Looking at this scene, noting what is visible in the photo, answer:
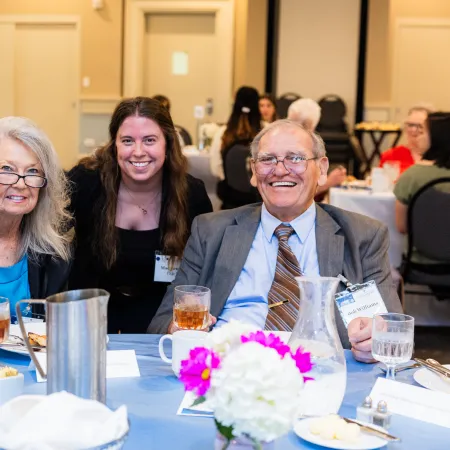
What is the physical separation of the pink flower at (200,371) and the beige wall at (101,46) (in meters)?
11.0

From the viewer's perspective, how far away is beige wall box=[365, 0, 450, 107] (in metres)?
11.2

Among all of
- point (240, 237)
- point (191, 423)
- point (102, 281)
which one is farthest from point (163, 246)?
point (191, 423)

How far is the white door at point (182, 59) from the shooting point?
11930 millimetres

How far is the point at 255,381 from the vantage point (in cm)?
99

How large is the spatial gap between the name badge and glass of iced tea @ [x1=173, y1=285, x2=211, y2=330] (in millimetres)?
1002

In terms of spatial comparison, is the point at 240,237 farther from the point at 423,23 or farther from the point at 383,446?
the point at 423,23

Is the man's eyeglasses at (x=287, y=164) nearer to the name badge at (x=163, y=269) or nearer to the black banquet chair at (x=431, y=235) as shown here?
the name badge at (x=163, y=269)

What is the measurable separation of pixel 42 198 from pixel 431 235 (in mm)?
2703

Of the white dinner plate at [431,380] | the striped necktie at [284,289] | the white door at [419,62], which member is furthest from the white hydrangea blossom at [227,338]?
the white door at [419,62]

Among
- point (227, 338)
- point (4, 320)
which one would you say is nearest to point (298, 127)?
point (4, 320)

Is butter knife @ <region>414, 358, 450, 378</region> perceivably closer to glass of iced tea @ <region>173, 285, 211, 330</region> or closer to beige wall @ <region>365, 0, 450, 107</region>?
glass of iced tea @ <region>173, 285, 211, 330</region>

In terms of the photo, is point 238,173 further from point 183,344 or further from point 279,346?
point 279,346

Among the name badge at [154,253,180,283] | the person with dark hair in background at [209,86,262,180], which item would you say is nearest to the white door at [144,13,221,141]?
the person with dark hair in background at [209,86,262,180]

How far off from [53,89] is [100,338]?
11603mm
